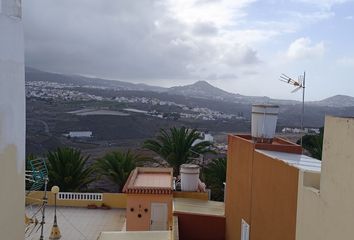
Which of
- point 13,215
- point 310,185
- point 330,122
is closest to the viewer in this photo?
point 13,215

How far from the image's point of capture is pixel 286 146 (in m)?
9.49

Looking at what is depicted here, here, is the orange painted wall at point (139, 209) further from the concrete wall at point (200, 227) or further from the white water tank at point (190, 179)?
the concrete wall at point (200, 227)

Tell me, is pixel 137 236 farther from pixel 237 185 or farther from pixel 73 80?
pixel 73 80

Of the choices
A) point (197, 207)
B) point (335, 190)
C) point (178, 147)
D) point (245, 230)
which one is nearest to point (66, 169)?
point (178, 147)

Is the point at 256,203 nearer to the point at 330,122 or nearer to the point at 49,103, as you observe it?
the point at 330,122

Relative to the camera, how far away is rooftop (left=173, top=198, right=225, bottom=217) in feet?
42.2

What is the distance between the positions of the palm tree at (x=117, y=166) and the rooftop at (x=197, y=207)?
8619 millimetres

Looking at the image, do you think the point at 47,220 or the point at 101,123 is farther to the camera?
the point at 101,123

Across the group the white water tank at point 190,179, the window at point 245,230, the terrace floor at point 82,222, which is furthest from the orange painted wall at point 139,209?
the window at point 245,230

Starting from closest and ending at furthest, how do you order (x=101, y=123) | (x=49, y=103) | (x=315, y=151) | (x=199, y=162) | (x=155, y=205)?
1. (x=155, y=205)
2. (x=315, y=151)
3. (x=199, y=162)
4. (x=101, y=123)
5. (x=49, y=103)

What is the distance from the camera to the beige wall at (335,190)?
461cm

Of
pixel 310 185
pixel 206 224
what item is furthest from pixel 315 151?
pixel 310 185

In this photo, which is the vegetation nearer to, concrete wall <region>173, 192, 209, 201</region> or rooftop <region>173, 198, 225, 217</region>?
concrete wall <region>173, 192, 209, 201</region>

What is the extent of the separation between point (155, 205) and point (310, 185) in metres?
9.00
